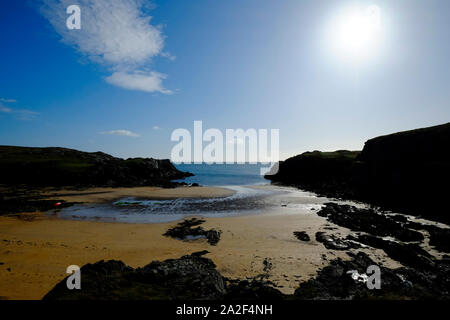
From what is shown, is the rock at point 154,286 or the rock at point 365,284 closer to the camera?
the rock at point 154,286

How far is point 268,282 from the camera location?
12367 millimetres

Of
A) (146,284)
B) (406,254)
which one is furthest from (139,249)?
(406,254)

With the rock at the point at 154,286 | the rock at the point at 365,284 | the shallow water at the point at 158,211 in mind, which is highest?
the rock at the point at 154,286

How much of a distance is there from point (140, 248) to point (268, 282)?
38.4ft

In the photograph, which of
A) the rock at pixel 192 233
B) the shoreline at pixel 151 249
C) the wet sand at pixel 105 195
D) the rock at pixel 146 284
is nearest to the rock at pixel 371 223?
the shoreline at pixel 151 249

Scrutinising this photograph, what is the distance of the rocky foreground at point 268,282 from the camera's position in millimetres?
8719

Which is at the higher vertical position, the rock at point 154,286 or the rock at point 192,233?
the rock at point 154,286

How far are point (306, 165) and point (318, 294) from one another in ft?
285

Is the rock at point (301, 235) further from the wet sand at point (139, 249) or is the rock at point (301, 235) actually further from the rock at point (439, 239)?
the rock at point (439, 239)

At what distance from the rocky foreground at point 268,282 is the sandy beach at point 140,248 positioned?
3.95 feet

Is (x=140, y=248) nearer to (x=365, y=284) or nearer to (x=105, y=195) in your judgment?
(x=365, y=284)

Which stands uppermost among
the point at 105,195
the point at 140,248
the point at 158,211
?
the point at 140,248

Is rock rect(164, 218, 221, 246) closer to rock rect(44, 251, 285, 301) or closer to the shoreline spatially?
the shoreline
